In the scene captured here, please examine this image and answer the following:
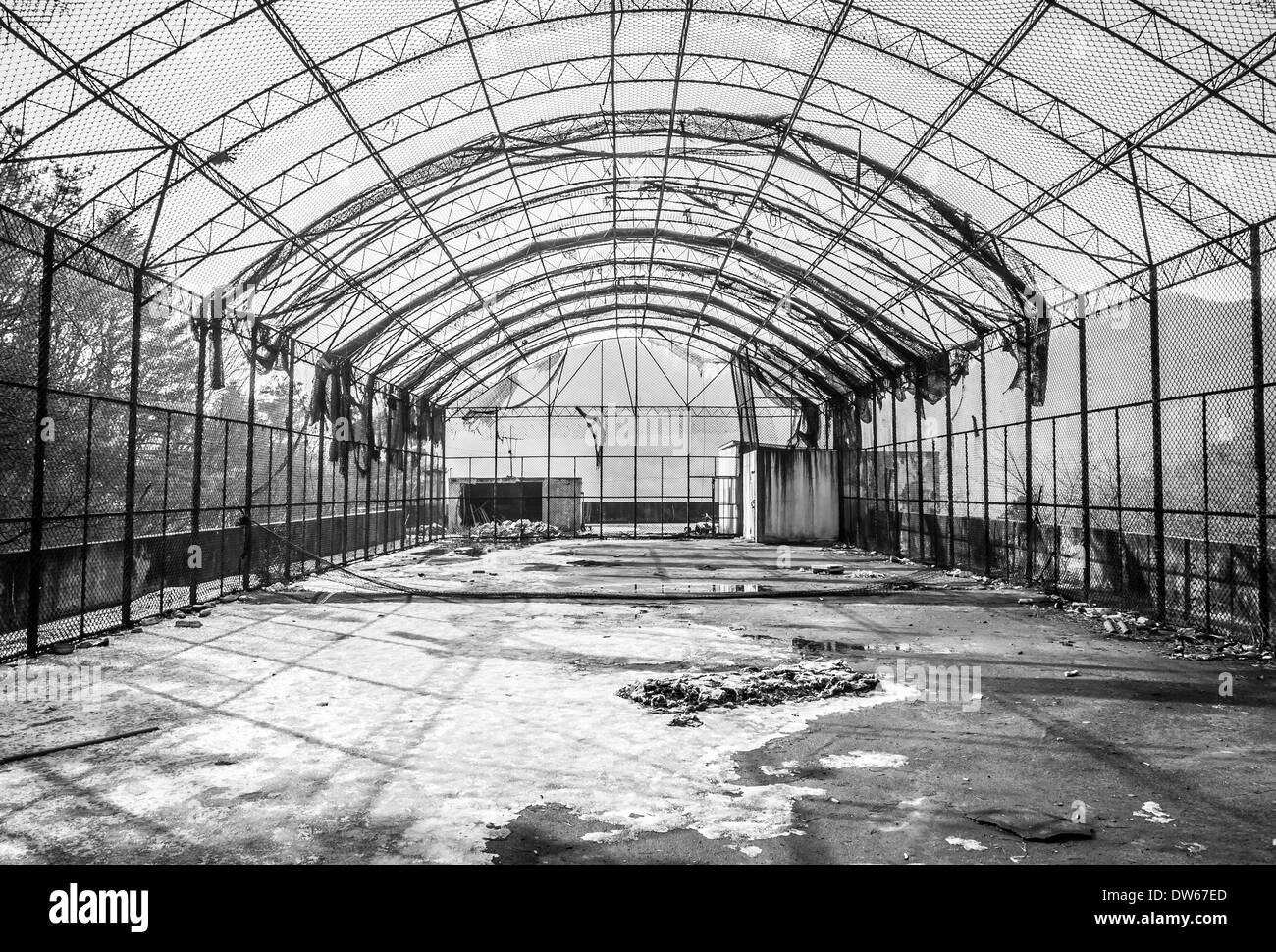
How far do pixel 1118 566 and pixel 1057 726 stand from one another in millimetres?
9416

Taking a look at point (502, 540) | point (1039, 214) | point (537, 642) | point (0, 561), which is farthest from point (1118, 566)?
point (502, 540)

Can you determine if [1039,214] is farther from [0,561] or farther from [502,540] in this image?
[502,540]

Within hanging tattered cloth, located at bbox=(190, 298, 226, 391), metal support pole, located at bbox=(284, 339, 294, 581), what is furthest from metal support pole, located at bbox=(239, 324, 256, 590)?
metal support pole, located at bbox=(284, 339, 294, 581)

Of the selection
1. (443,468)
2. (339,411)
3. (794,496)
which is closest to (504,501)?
(443,468)

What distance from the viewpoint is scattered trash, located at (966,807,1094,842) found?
5332 mm

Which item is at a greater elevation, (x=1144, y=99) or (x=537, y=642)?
(x=1144, y=99)

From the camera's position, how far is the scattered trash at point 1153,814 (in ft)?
18.4

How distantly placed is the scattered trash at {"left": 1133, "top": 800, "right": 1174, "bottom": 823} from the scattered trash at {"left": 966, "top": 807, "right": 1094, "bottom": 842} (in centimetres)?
53

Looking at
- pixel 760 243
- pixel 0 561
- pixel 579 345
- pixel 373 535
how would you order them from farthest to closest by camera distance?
pixel 579 345
pixel 373 535
pixel 760 243
pixel 0 561

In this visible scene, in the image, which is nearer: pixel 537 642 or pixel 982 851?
pixel 982 851

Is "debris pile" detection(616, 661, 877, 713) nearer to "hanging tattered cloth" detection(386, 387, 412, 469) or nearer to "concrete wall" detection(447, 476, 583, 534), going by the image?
"hanging tattered cloth" detection(386, 387, 412, 469)

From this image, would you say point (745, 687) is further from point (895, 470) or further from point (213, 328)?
point (895, 470)

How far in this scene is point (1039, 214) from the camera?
16.8 metres

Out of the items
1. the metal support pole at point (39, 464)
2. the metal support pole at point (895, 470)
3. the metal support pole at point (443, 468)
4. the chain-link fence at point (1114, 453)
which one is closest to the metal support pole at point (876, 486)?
the chain-link fence at point (1114, 453)
